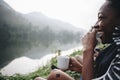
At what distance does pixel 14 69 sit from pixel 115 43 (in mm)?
7192

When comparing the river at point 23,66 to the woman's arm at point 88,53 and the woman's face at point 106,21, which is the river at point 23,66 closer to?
→ the woman's arm at point 88,53

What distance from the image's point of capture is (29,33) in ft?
43.0

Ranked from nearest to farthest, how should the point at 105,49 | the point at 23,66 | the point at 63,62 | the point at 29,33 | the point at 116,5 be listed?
the point at 105,49 → the point at 116,5 → the point at 63,62 → the point at 23,66 → the point at 29,33

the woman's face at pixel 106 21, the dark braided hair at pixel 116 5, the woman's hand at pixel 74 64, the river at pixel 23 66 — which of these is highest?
the dark braided hair at pixel 116 5

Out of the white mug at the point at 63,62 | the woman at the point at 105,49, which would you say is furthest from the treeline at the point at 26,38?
the woman at the point at 105,49

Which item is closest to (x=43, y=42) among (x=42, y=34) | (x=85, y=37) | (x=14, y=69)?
(x=42, y=34)

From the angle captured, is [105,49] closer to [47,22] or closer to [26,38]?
[47,22]

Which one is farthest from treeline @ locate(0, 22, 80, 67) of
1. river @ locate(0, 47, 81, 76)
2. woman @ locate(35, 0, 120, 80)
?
woman @ locate(35, 0, 120, 80)


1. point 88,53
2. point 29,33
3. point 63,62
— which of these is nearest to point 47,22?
point 29,33

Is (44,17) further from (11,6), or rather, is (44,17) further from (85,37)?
(85,37)

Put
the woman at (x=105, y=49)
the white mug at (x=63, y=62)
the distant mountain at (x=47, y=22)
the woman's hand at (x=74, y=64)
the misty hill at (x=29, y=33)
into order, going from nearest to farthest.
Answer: the woman at (x=105, y=49), the white mug at (x=63, y=62), the woman's hand at (x=74, y=64), the misty hill at (x=29, y=33), the distant mountain at (x=47, y=22)

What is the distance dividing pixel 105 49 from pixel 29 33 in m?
10.8

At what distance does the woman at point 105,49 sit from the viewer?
7.33ft

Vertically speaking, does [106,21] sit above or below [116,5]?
below
